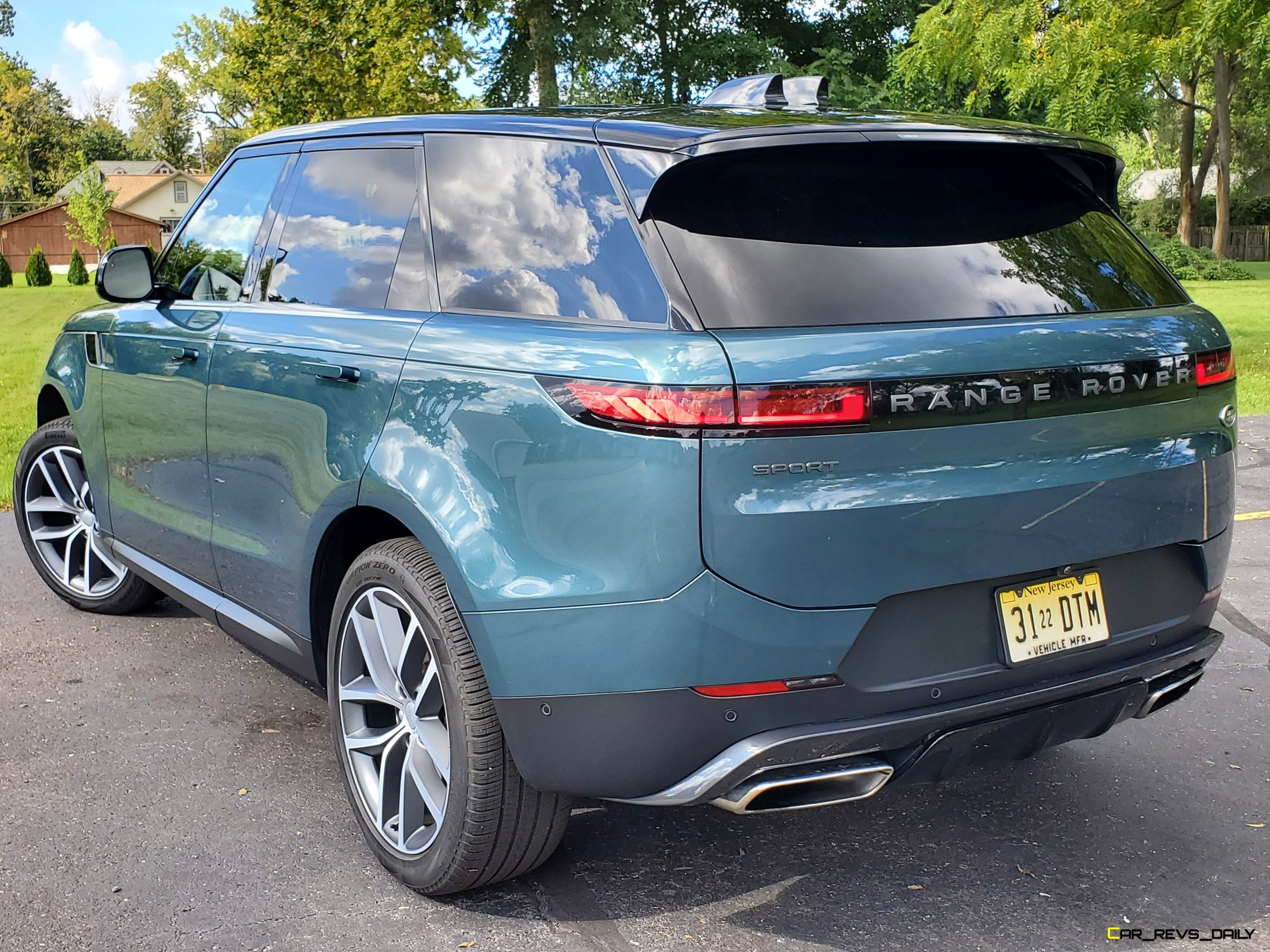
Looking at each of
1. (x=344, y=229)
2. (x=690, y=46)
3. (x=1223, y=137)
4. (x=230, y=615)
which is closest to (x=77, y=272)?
(x=690, y=46)

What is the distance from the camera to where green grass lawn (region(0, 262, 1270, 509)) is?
11219 mm

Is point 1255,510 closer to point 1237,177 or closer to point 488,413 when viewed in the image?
point 488,413

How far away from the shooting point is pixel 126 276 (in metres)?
4.38

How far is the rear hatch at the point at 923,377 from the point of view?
244 cm

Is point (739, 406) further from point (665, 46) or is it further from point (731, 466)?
point (665, 46)

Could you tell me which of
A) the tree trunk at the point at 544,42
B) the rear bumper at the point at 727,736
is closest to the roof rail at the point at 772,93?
the rear bumper at the point at 727,736

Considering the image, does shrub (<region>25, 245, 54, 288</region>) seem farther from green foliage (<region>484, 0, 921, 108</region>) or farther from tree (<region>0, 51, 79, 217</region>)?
tree (<region>0, 51, 79, 217</region>)

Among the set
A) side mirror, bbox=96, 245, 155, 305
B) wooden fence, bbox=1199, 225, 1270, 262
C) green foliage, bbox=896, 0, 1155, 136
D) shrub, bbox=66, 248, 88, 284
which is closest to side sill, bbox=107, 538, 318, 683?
side mirror, bbox=96, 245, 155, 305

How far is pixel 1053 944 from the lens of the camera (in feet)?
→ 9.30

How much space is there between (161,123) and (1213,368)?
389ft

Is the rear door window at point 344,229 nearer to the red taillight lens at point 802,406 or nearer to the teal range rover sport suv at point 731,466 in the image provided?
the teal range rover sport suv at point 731,466

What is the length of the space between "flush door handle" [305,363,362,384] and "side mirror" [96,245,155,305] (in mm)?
1352

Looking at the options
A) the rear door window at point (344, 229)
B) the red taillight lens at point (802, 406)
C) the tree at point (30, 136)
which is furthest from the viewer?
the tree at point (30, 136)

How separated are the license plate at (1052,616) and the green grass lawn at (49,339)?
22.9ft
